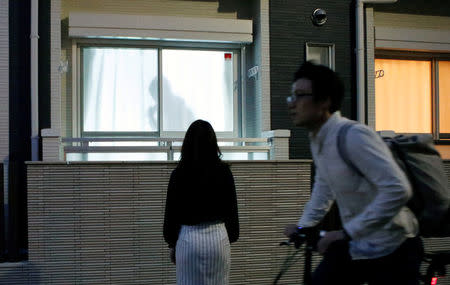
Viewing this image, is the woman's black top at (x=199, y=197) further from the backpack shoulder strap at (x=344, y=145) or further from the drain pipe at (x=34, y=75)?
the drain pipe at (x=34, y=75)

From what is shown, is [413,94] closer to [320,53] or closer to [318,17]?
[320,53]

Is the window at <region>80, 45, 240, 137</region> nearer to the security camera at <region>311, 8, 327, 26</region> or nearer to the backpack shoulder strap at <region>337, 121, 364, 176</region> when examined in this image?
the security camera at <region>311, 8, 327, 26</region>

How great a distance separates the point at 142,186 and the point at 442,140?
18.6 feet

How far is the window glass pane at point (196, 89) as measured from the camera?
903cm

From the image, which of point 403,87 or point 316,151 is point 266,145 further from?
point 316,151

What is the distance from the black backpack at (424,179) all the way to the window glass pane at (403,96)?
6889mm

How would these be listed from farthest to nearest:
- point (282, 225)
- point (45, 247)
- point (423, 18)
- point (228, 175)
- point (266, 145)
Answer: point (423, 18), point (266, 145), point (282, 225), point (45, 247), point (228, 175)

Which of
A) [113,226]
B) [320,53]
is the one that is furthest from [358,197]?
[320,53]

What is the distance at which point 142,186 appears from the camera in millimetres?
7586

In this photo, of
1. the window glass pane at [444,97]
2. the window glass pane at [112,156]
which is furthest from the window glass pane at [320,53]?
the window glass pane at [112,156]

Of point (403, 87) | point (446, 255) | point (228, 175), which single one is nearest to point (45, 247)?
point (228, 175)

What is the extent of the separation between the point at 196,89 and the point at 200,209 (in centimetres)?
492

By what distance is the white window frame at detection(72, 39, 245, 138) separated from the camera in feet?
28.5

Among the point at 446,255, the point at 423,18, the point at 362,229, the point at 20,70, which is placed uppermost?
the point at 423,18
